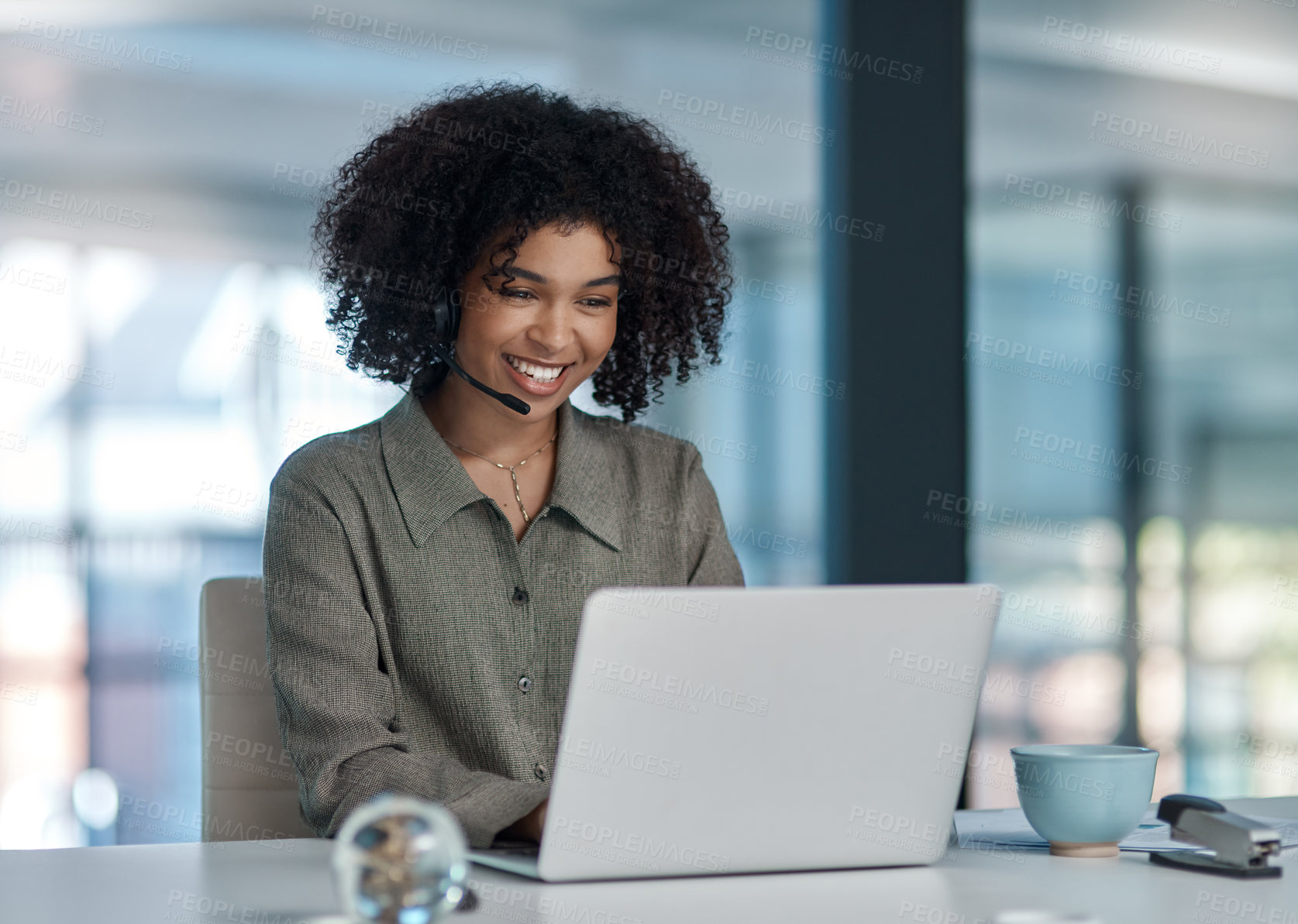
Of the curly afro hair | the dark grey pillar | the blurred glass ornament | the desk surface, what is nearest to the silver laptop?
the desk surface

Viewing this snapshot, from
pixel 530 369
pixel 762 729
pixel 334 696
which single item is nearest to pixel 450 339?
pixel 530 369

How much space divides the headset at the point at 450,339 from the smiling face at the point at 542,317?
21 millimetres

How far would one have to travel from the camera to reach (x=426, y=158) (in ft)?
5.57

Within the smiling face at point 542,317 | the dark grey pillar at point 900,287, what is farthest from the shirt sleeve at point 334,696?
the dark grey pillar at point 900,287

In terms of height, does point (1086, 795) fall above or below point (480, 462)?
below

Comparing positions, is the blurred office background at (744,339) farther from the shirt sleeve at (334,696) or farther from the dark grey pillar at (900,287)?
the shirt sleeve at (334,696)

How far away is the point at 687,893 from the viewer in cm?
101

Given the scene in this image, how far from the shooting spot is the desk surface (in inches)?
37.4

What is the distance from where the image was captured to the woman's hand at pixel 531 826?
45.3 inches

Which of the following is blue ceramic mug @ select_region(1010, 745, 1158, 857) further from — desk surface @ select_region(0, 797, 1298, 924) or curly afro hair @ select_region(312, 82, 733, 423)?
curly afro hair @ select_region(312, 82, 733, 423)

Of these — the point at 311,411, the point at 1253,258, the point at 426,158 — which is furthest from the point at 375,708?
the point at 1253,258

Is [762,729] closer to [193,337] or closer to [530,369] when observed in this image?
[530,369]

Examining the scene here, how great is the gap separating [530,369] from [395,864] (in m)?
0.99

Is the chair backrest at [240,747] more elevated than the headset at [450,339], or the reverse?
the headset at [450,339]
